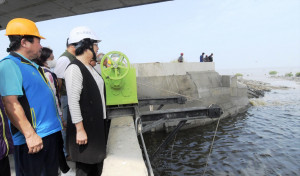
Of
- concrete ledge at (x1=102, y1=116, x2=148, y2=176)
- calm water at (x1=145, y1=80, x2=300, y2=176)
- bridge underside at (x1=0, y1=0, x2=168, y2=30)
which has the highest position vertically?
bridge underside at (x1=0, y1=0, x2=168, y2=30)

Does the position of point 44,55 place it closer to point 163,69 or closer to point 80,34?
point 80,34

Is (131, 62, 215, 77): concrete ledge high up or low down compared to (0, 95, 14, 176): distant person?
up

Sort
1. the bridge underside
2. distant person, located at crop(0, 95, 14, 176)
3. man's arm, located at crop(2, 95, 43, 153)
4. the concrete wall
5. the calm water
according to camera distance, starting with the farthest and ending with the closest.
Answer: the concrete wall
the bridge underside
the calm water
man's arm, located at crop(2, 95, 43, 153)
distant person, located at crop(0, 95, 14, 176)

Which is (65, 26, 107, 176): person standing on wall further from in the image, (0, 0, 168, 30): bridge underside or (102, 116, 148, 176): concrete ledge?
(0, 0, 168, 30): bridge underside

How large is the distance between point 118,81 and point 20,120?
2513 mm

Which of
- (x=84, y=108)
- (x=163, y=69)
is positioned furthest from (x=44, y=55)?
(x=163, y=69)

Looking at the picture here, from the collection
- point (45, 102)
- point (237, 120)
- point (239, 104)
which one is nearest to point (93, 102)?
point (45, 102)

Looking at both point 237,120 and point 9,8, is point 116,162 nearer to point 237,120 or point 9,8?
point 9,8

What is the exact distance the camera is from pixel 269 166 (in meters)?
5.60

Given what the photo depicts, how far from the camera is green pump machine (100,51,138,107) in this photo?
396cm

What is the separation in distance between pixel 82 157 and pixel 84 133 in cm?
30

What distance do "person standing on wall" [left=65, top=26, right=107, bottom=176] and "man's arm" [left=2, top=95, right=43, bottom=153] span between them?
35 cm

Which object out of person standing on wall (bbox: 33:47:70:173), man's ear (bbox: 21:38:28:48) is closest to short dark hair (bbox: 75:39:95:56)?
man's ear (bbox: 21:38:28:48)

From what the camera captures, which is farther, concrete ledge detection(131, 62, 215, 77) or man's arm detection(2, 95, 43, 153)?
concrete ledge detection(131, 62, 215, 77)
